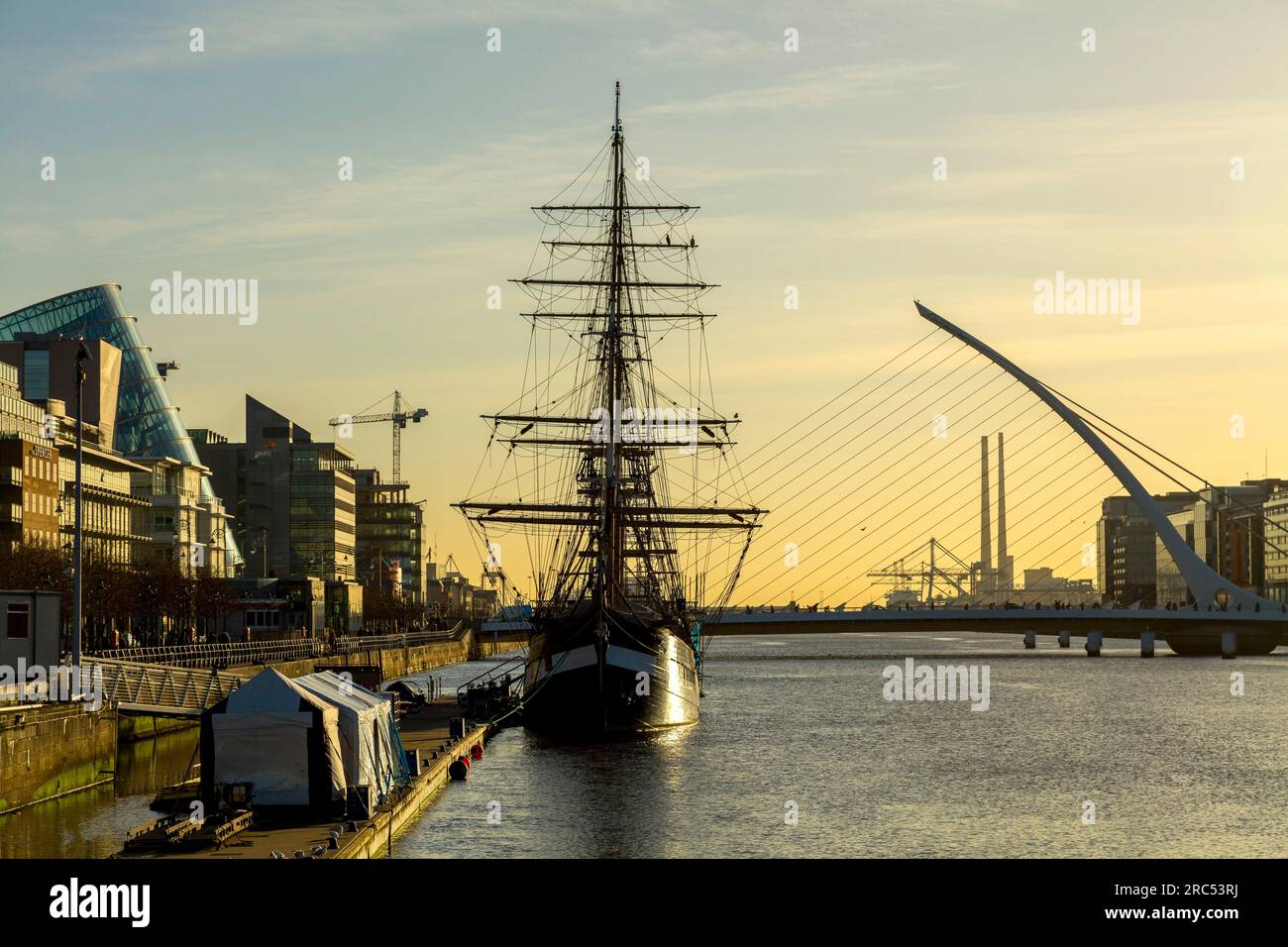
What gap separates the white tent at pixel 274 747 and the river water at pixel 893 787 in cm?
247

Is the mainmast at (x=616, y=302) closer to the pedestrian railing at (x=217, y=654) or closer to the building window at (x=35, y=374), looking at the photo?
the pedestrian railing at (x=217, y=654)

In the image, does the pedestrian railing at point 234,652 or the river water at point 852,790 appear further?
the pedestrian railing at point 234,652

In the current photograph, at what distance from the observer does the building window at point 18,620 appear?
43872mm

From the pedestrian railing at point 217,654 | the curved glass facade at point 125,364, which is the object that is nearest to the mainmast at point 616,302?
the pedestrian railing at point 217,654

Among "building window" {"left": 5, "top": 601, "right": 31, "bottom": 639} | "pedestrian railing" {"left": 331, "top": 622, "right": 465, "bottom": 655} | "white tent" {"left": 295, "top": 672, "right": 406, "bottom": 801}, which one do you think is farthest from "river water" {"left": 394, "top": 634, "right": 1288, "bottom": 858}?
"pedestrian railing" {"left": 331, "top": 622, "right": 465, "bottom": 655}

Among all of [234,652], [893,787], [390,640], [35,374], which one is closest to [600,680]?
[893,787]

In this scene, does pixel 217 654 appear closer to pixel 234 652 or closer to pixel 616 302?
pixel 234 652

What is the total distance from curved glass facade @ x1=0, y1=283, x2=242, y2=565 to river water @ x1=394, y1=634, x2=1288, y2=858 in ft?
379

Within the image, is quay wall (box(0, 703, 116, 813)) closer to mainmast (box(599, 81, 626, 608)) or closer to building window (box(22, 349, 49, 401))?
mainmast (box(599, 81, 626, 608))
